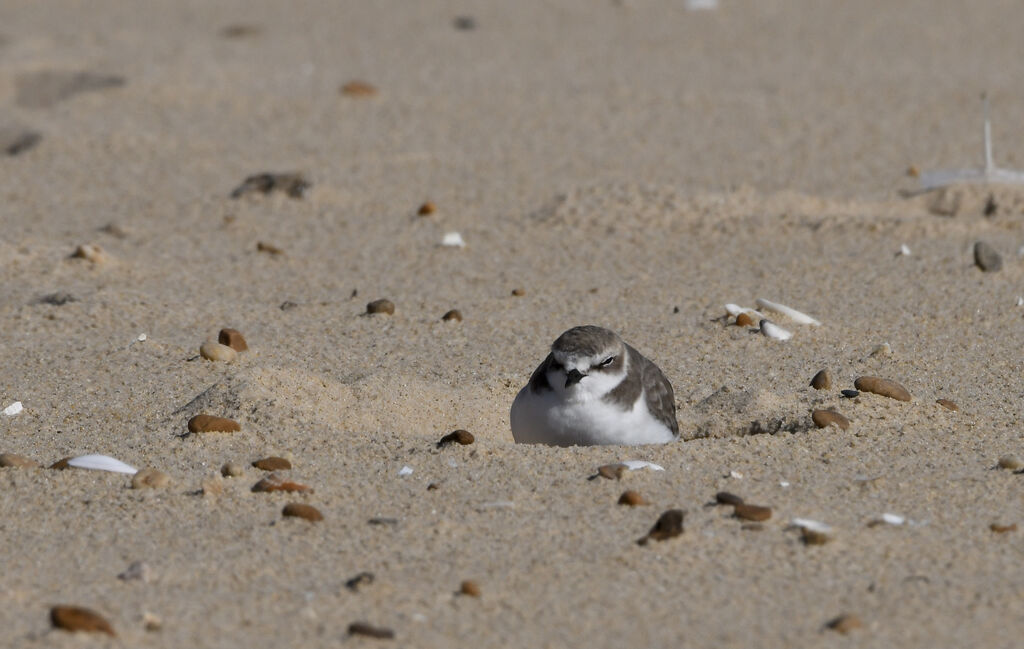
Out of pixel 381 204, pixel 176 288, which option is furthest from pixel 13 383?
pixel 381 204

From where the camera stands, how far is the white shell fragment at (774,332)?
199 inches

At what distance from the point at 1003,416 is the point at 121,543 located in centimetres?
251

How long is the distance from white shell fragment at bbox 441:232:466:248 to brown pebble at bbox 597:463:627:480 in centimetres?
278

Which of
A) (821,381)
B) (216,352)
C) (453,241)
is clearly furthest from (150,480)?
(453,241)

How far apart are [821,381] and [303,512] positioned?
1.78 metres

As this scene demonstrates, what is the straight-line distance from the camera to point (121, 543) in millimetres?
3375

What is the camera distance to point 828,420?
4086 mm

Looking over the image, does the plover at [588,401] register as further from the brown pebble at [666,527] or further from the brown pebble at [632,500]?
the brown pebble at [666,527]

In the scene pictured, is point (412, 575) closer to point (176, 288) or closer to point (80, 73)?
point (176, 288)

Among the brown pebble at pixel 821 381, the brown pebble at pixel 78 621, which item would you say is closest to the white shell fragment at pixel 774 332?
the brown pebble at pixel 821 381

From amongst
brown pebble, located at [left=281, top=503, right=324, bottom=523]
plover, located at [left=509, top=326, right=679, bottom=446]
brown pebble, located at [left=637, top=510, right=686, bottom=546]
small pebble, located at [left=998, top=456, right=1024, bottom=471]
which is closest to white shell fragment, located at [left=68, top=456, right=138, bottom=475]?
brown pebble, located at [left=281, top=503, right=324, bottom=523]

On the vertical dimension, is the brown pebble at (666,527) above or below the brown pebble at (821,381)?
above

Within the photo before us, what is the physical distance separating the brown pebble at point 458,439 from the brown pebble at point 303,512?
0.58 metres

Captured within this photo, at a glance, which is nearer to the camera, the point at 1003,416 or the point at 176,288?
the point at 1003,416
